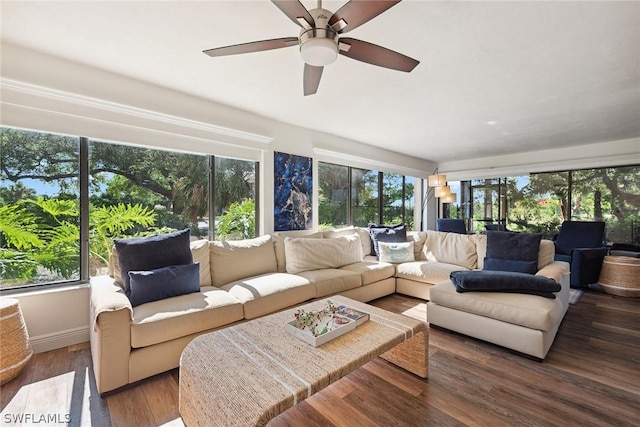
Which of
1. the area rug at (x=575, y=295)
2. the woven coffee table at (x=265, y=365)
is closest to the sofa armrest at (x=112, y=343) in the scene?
the woven coffee table at (x=265, y=365)

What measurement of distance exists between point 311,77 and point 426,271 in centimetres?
278

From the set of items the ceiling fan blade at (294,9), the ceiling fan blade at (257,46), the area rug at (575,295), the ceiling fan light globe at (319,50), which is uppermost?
the ceiling fan blade at (294,9)

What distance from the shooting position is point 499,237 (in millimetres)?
3312

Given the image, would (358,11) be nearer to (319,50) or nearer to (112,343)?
(319,50)

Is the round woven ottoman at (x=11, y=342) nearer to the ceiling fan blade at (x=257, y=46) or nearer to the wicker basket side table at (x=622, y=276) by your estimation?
the ceiling fan blade at (x=257, y=46)

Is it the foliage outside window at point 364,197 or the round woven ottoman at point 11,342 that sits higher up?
the foliage outside window at point 364,197

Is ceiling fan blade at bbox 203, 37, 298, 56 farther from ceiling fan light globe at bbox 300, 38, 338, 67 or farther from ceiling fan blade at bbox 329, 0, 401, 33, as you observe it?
ceiling fan blade at bbox 329, 0, 401, 33

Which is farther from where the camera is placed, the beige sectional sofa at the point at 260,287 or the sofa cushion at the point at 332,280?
the sofa cushion at the point at 332,280

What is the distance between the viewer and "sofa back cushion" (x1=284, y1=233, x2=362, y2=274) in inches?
133

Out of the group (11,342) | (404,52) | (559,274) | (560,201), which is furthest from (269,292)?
(560,201)

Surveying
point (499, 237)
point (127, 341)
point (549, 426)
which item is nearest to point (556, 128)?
point (499, 237)

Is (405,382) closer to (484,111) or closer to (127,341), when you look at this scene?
(127,341)

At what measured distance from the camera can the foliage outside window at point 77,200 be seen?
2367 mm

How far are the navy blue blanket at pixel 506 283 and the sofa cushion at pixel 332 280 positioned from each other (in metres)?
1.12
